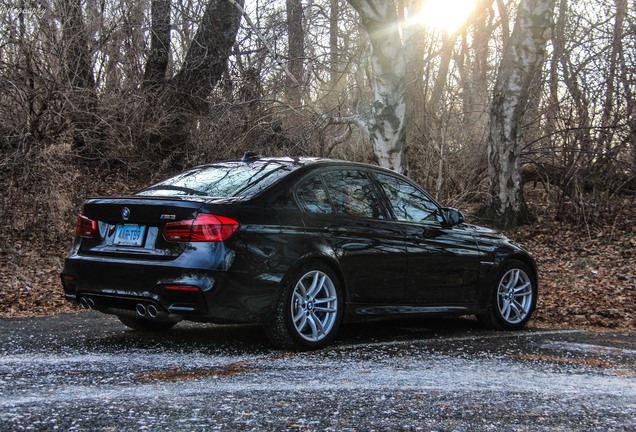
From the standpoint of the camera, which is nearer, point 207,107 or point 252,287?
point 252,287

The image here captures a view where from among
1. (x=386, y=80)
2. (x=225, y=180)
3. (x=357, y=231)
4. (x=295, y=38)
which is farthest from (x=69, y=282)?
(x=295, y=38)

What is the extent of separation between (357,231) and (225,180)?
1212 millimetres

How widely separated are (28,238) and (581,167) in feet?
34.1

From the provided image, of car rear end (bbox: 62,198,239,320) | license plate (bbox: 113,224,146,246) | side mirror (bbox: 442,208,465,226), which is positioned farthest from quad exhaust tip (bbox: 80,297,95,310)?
side mirror (bbox: 442,208,465,226)

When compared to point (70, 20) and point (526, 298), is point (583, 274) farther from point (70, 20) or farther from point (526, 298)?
point (70, 20)

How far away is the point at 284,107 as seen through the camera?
17344mm

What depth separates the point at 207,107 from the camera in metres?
18.2

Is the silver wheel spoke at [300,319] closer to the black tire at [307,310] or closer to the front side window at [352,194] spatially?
the black tire at [307,310]

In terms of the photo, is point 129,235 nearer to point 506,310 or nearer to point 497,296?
point 497,296

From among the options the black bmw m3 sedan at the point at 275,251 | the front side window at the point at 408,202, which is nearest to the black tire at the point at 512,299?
the black bmw m3 sedan at the point at 275,251

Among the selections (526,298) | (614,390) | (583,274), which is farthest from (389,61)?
(614,390)

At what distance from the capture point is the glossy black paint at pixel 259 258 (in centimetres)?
608

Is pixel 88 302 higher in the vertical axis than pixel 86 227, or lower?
lower

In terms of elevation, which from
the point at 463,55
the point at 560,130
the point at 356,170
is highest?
the point at 463,55
